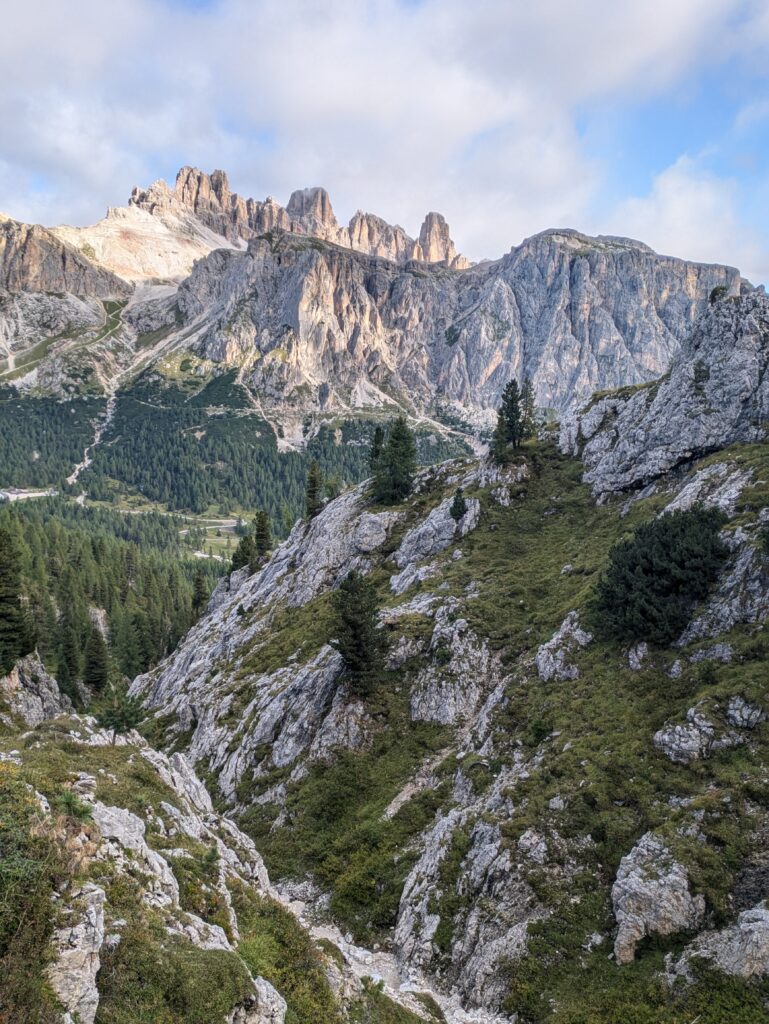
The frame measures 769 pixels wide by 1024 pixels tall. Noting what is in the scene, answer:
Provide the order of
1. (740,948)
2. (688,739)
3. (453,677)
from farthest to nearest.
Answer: (453,677), (688,739), (740,948)

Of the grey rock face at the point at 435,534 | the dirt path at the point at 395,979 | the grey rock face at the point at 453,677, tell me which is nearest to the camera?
the dirt path at the point at 395,979

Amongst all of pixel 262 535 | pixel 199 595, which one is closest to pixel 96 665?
pixel 199 595

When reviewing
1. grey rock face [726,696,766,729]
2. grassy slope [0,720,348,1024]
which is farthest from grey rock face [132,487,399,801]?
grey rock face [726,696,766,729]

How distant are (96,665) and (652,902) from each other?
280 ft

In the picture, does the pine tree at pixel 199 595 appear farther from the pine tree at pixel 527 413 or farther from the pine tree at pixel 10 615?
the pine tree at pixel 527 413

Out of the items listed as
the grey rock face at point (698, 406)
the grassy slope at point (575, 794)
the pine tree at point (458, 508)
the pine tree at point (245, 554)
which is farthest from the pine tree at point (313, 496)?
the grey rock face at point (698, 406)

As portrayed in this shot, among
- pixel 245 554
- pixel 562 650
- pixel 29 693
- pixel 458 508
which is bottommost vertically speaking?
pixel 29 693

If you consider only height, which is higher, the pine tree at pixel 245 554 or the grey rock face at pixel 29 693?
the pine tree at pixel 245 554

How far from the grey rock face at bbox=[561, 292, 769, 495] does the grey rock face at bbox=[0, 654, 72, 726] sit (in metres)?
62.5

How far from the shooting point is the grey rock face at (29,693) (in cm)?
4716

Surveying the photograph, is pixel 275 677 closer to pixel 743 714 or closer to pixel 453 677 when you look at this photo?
pixel 453 677

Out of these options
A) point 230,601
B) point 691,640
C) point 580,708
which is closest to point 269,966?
point 580,708

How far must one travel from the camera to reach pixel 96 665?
271ft

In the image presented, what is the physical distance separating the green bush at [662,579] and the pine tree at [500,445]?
33039 millimetres
